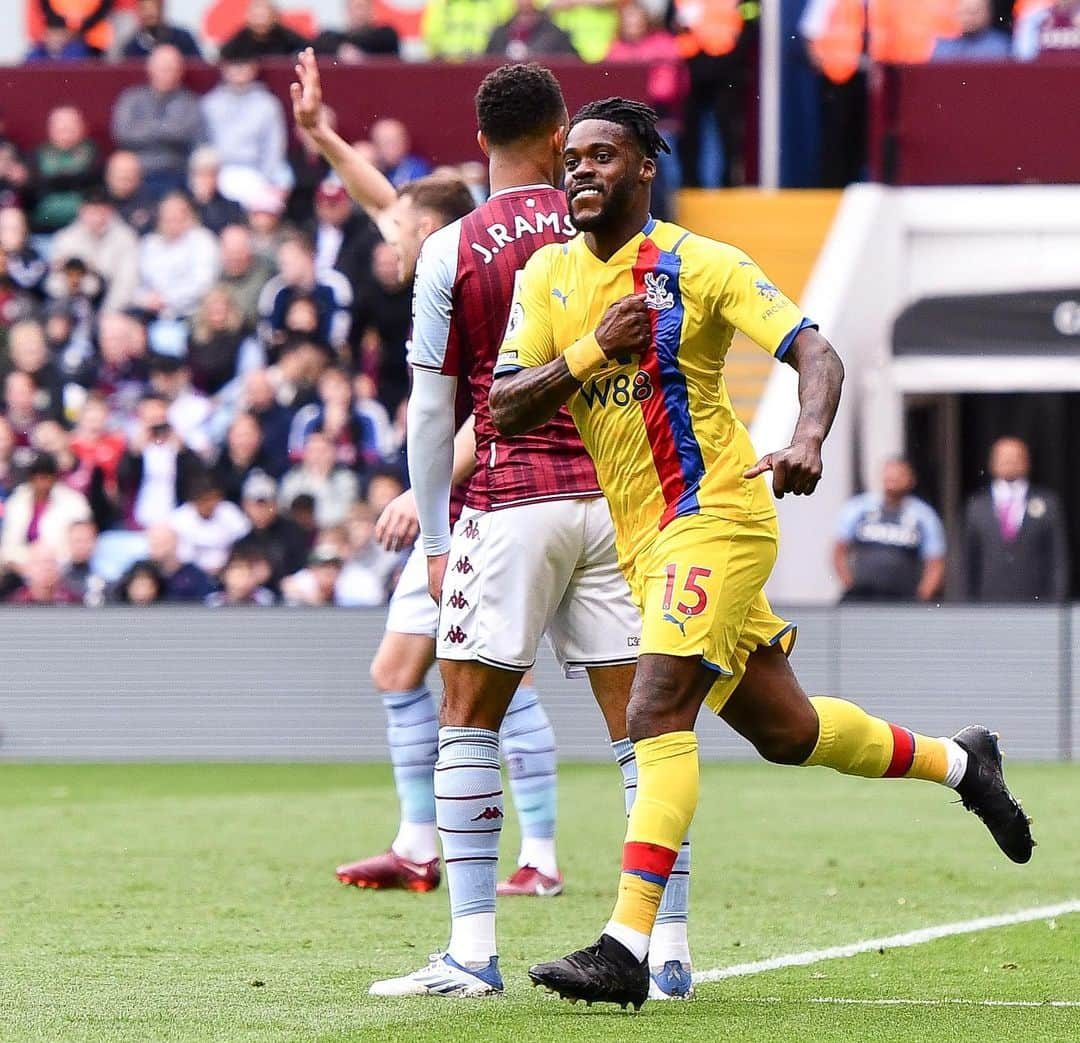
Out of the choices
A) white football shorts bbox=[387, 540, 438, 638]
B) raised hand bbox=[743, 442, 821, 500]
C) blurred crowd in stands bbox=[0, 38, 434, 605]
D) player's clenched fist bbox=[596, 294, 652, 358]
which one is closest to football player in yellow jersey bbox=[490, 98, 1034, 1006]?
player's clenched fist bbox=[596, 294, 652, 358]

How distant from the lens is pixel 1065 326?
17.2 m

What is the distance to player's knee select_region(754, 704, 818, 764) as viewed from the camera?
582 centimetres

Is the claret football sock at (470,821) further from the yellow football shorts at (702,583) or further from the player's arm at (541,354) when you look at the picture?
the player's arm at (541,354)

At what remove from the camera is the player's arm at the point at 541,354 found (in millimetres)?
5391

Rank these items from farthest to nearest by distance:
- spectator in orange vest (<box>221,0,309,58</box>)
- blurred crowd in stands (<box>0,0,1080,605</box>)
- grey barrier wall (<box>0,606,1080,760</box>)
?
spectator in orange vest (<box>221,0,309,58</box>), blurred crowd in stands (<box>0,0,1080,605</box>), grey barrier wall (<box>0,606,1080,760</box>)

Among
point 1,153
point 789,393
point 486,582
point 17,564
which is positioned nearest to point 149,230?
point 1,153

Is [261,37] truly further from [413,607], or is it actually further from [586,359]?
[586,359]

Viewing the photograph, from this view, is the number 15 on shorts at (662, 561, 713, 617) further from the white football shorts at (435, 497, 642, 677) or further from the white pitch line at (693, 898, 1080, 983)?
the white pitch line at (693, 898, 1080, 983)

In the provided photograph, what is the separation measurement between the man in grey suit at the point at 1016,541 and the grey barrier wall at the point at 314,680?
821 millimetres

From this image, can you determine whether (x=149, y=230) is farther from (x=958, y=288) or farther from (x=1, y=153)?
(x=958, y=288)

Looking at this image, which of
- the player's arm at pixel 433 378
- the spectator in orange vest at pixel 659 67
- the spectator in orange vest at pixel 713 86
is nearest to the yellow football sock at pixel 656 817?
the player's arm at pixel 433 378

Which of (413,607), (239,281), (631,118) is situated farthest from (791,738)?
(239,281)

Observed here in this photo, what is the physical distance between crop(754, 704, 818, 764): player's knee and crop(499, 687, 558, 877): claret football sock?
2449mm

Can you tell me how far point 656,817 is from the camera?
5414mm
